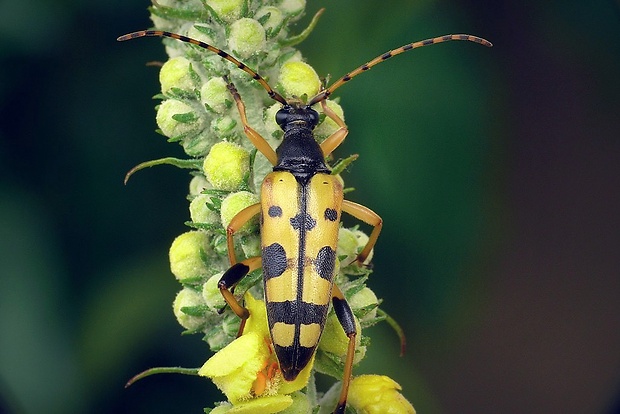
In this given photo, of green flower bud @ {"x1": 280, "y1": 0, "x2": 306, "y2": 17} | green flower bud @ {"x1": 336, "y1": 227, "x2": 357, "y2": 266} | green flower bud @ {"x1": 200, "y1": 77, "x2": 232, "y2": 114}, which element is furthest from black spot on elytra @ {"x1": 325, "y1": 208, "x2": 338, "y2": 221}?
green flower bud @ {"x1": 280, "y1": 0, "x2": 306, "y2": 17}

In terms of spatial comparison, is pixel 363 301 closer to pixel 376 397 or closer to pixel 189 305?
pixel 376 397

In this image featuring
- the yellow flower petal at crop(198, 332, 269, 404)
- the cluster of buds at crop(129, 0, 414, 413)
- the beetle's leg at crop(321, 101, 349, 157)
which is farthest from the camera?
the beetle's leg at crop(321, 101, 349, 157)

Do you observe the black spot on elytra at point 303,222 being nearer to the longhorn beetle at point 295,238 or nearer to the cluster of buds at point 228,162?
the longhorn beetle at point 295,238

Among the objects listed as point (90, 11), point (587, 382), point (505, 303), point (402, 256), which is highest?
point (90, 11)

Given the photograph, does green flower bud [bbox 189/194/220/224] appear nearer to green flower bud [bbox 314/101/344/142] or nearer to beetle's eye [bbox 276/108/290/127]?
beetle's eye [bbox 276/108/290/127]

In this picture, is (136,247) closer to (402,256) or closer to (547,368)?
(402,256)

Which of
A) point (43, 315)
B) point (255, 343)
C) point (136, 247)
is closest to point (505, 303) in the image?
point (136, 247)
